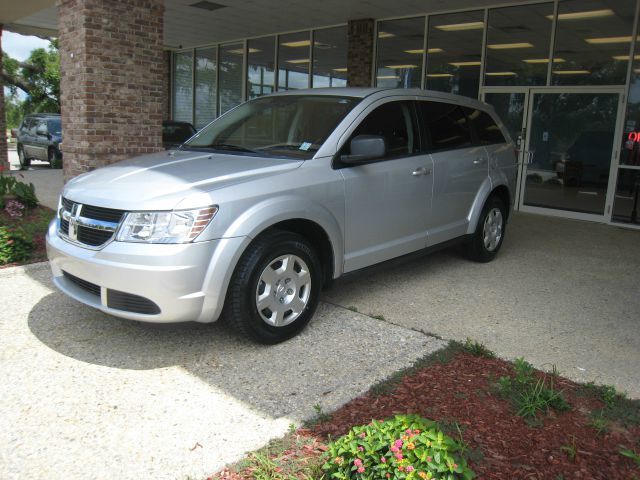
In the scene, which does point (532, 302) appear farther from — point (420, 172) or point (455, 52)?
point (455, 52)

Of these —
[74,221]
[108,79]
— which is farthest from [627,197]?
[74,221]

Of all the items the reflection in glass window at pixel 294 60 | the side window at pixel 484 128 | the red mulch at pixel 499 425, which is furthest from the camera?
the reflection in glass window at pixel 294 60

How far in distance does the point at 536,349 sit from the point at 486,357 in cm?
50

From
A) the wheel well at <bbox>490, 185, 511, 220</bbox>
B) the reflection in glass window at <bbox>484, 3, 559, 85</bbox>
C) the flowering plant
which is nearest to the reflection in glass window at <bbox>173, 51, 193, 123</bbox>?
the reflection in glass window at <bbox>484, 3, 559, 85</bbox>

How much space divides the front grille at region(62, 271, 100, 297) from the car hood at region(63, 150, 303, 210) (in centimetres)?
54

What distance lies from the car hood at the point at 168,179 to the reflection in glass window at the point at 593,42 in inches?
308

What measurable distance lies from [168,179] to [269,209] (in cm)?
73

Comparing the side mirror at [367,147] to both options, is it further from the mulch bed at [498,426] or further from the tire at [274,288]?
the mulch bed at [498,426]

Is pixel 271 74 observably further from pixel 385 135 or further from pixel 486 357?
pixel 486 357

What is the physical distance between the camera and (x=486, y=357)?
13.1 ft

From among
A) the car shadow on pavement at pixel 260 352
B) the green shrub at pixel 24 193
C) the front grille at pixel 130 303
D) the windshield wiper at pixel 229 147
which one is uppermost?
the windshield wiper at pixel 229 147

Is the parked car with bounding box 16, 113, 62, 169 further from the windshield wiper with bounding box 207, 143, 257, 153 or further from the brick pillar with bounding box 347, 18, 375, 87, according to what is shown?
the windshield wiper with bounding box 207, 143, 257, 153

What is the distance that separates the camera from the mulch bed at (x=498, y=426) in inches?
106

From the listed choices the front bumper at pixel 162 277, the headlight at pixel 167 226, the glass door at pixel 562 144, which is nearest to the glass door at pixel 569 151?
the glass door at pixel 562 144
